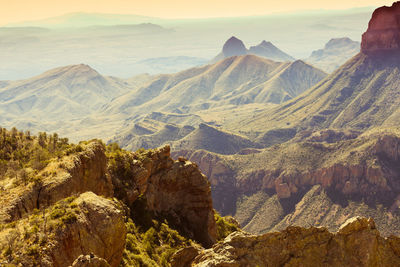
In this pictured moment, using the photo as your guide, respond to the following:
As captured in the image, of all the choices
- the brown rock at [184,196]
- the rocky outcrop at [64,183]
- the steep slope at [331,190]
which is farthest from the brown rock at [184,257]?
the steep slope at [331,190]

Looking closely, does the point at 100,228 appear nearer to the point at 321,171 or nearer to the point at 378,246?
the point at 378,246

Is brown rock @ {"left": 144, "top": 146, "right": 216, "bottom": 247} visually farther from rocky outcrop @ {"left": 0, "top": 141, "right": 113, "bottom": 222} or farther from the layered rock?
the layered rock

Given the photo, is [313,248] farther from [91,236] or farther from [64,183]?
[64,183]

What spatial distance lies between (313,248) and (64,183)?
73.0 feet

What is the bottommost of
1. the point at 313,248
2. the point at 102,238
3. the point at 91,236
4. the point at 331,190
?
the point at 331,190

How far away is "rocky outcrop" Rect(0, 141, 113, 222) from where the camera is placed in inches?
1374

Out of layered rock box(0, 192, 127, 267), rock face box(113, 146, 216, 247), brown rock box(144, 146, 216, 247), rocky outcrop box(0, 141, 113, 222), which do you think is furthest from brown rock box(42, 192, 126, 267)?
brown rock box(144, 146, 216, 247)

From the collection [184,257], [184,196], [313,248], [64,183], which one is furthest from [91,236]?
[184,196]

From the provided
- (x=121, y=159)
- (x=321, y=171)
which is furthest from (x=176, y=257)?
(x=321, y=171)

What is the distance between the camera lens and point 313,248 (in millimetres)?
30062

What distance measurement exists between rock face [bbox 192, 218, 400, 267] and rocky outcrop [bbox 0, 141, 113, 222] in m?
14.8

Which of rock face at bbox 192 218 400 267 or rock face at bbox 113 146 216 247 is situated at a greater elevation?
rock face at bbox 192 218 400 267

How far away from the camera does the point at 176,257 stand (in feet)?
107

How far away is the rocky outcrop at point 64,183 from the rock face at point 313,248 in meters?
14.8
